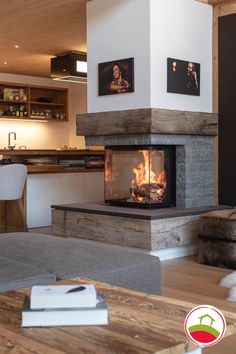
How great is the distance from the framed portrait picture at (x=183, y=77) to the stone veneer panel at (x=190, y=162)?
475 millimetres

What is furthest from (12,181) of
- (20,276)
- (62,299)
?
(62,299)

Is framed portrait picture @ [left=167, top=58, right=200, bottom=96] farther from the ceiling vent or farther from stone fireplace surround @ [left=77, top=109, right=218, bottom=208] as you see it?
the ceiling vent

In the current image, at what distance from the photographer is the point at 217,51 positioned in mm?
5898

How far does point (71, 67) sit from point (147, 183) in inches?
134

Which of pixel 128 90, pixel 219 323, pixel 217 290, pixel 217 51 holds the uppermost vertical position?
pixel 217 51

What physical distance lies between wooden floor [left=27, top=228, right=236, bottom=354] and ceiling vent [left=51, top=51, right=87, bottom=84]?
3927 mm

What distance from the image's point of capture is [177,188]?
18.5 feet

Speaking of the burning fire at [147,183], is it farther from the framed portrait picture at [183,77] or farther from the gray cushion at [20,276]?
the gray cushion at [20,276]

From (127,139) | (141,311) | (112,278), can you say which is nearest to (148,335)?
(141,311)

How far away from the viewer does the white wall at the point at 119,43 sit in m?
5.30

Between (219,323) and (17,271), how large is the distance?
4.54ft

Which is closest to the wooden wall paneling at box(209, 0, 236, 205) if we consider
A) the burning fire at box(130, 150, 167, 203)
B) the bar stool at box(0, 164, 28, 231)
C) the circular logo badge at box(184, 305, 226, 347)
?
the burning fire at box(130, 150, 167, 203)

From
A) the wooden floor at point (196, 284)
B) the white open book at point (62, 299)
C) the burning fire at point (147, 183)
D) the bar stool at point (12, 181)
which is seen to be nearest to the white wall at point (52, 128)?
the bar stool at point (12, 181)

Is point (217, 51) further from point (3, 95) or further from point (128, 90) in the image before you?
point (3, 95)
